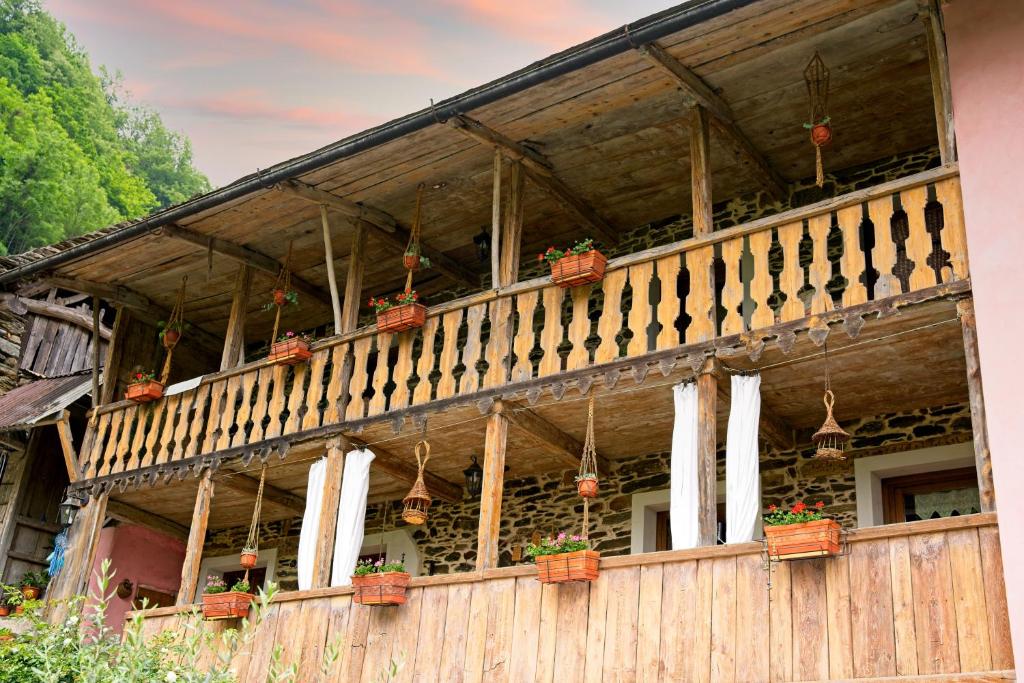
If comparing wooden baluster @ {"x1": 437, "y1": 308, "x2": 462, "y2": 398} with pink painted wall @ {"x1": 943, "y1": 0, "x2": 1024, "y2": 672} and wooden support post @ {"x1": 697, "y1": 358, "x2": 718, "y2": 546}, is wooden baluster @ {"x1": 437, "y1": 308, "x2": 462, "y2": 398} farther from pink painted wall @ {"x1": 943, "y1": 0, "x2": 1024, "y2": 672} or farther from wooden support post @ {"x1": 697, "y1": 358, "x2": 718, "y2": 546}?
pink painted wall @ {"x1": 943, "y1": 0, "x2": 1024, "y2": 672}

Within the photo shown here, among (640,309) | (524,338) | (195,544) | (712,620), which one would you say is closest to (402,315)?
(524,338)

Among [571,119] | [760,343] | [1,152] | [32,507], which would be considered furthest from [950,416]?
[1,152]

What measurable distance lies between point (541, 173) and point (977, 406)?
476 centimetres

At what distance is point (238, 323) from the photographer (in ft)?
39.8

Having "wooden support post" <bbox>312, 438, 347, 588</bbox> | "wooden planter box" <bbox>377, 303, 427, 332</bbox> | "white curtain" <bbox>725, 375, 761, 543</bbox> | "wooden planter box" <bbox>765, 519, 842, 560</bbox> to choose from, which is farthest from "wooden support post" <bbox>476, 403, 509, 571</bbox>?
"wooden planter box" <bbox>765, 519, 842, 560</bbox>

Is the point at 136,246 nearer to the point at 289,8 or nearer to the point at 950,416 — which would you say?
the point at 950,416

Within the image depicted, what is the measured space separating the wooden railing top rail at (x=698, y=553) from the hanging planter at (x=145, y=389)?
11.4ft

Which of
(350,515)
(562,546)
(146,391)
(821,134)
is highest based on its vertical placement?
(821,134)

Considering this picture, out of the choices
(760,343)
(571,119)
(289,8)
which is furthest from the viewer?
(289,8)

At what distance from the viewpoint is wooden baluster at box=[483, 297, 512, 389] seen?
30.8ft

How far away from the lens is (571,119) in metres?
9.55

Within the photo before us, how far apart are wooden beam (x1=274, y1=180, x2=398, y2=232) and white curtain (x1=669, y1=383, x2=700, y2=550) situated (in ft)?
13.6

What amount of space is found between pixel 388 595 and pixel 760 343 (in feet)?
11.2

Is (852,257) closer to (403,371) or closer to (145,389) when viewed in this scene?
(403,371)
